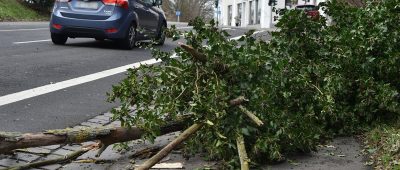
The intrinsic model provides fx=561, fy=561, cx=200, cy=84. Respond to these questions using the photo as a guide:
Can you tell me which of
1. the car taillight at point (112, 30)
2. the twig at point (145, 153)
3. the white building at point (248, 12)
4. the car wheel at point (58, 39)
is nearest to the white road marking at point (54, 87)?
the twig at point (145, 153)

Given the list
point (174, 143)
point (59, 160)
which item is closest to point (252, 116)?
point (174, 143)

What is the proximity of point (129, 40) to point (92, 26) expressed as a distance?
978 mm

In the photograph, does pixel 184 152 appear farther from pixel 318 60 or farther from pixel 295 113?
pixel 318 60

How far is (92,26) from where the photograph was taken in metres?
12.7

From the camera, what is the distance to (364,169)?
4.02m

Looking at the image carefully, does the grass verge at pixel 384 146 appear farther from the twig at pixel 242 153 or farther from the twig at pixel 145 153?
the twig at pixel 145 153

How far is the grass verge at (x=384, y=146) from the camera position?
3.90 meters

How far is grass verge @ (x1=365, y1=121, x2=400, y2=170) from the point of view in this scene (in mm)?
3896

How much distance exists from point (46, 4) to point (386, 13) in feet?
109

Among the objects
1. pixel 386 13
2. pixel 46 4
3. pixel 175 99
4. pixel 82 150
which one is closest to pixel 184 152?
pixel 175 99

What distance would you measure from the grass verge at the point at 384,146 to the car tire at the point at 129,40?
8.79 metres

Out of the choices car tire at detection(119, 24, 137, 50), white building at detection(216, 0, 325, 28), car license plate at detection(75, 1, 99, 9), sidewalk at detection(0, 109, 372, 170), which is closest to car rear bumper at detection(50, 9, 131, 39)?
car tire at detection(119, 24, 137, 50)

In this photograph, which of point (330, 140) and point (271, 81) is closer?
point (271, 81)

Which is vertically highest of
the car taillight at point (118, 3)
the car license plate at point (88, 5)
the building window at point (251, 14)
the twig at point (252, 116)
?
the car taillight at point (118, 3)
